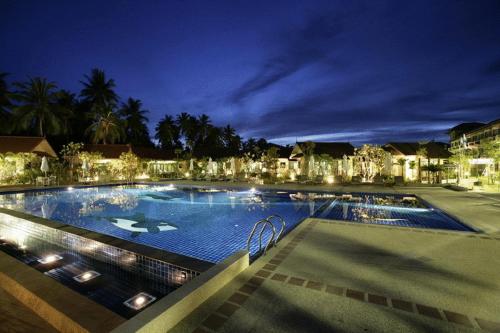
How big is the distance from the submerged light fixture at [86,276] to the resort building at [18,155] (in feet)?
66.1

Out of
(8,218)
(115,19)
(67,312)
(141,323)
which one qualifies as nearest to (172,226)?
(8,218)

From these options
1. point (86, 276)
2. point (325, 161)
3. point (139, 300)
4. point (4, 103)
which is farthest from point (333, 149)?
point (4, 103)

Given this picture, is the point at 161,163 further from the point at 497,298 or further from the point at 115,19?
the point at 497,298

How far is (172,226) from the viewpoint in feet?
28.2

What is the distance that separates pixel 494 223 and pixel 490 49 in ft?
80.0

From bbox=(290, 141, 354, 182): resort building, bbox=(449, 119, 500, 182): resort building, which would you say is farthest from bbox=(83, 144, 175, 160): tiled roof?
bbox=(449, 119, 500, 182): resort building

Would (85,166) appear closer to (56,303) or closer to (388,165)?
(56,303)

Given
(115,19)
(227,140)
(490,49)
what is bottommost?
(227,140)

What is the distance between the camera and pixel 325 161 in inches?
993

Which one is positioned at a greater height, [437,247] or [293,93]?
[293,93]

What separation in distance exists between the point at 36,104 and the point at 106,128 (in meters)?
6.99

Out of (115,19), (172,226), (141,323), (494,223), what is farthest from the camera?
(115,19)

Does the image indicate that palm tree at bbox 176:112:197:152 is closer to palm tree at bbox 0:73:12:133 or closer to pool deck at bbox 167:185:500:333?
palm tree at bbox 0:73:12:133

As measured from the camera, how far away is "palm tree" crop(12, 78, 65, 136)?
2883cm
